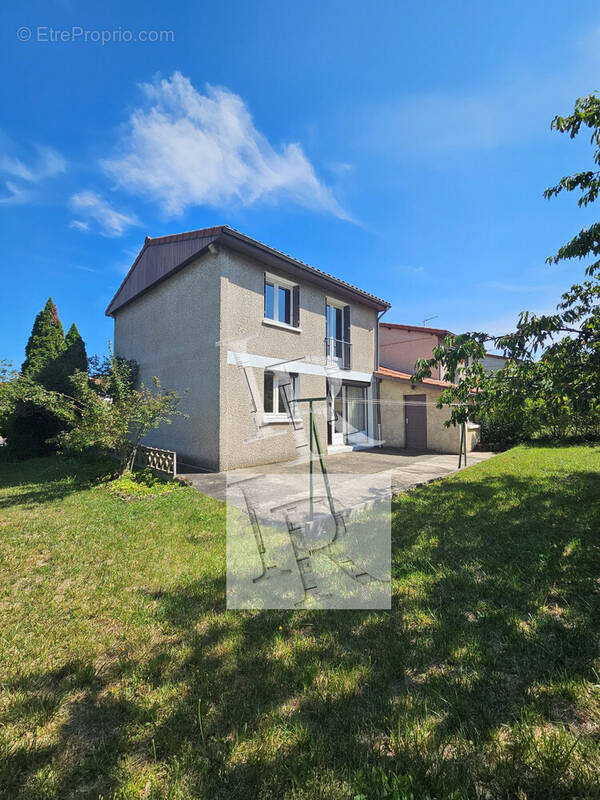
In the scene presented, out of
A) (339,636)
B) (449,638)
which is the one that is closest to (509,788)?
(449,638)

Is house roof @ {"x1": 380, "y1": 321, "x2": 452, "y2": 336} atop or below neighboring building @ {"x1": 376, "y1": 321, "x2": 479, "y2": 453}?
atop

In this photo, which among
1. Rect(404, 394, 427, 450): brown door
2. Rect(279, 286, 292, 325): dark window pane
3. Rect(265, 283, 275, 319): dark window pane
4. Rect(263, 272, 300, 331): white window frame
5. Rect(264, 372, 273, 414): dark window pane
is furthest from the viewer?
Rect(404, 394, 427, 450): brown door

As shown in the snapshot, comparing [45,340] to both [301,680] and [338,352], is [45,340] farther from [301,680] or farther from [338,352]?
[301,680]

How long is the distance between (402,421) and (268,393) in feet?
22.0

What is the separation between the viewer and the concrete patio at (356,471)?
751 centimetres

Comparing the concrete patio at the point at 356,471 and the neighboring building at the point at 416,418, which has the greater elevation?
the neighboring building at the point at 416,418

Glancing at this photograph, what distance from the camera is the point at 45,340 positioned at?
16.4 m

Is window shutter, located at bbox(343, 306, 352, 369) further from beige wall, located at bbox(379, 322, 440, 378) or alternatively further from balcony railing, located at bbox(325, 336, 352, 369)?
beige wall, located at bbox(379, 322, 440, 378)

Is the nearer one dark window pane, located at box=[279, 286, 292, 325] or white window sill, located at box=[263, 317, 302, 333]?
white window sill, located at box=[263, 317, 302, 333]

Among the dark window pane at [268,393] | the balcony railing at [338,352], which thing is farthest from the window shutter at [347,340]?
the dark window pane at [268,393]

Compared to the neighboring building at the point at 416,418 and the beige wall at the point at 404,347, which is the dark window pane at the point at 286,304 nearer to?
the neighboring building at the point at 416,418

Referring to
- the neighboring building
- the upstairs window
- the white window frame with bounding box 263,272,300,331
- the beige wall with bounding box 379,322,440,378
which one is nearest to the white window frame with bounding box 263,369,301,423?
the white window frame with bounding box 263,272,300,331

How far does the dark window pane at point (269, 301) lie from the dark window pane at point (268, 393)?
75.8 inches

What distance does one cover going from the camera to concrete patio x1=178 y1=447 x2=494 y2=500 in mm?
7512
